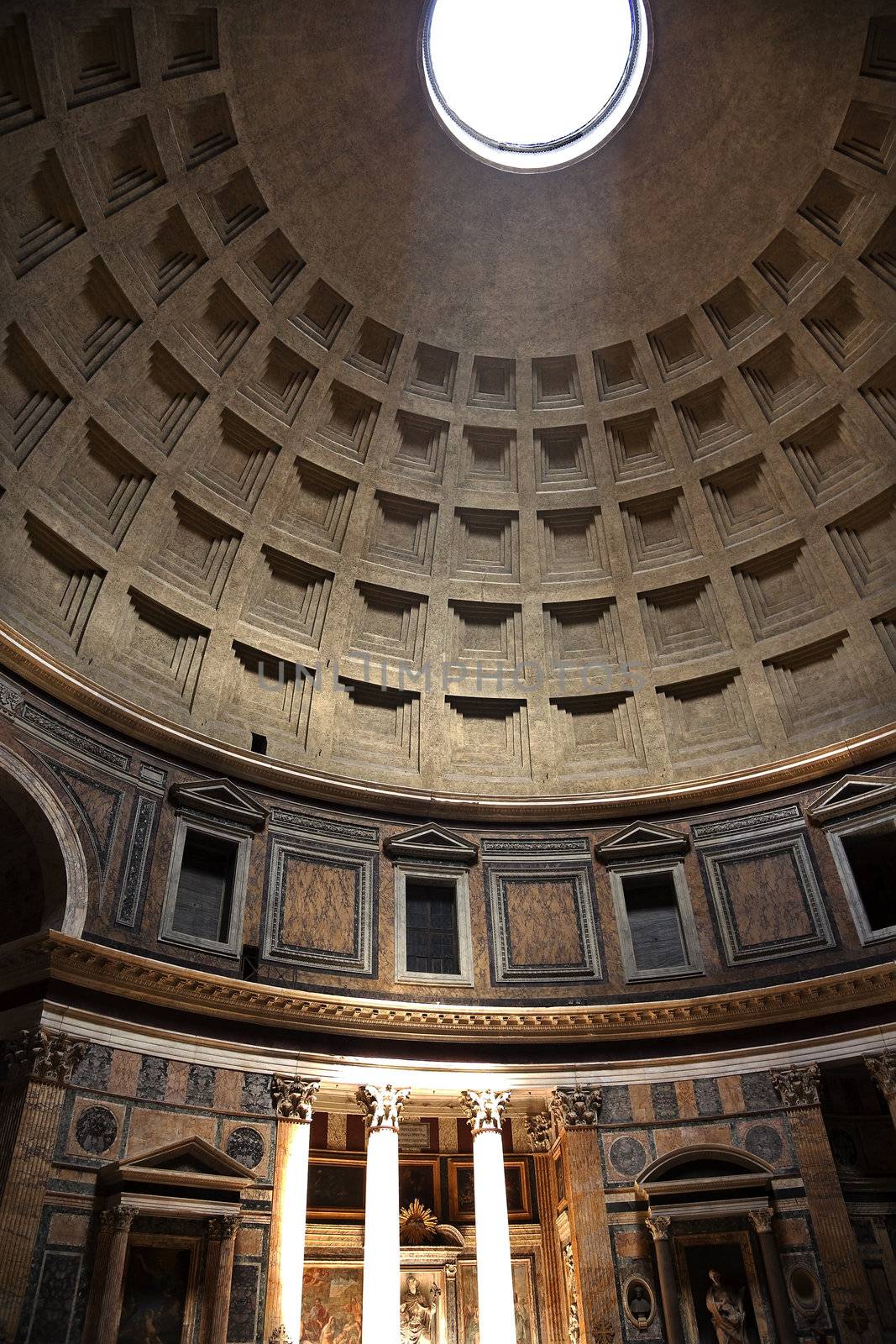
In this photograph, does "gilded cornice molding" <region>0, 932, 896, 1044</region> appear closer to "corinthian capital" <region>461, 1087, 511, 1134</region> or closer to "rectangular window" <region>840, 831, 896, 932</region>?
"corinthian capital" <region>461, 1087, 511, 1134</region>

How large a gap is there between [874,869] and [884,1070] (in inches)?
169

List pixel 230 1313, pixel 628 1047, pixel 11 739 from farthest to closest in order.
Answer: pixel 628 1047 → pixel 11 739 → pixel 230 1313

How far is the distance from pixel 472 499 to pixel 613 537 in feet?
11.8

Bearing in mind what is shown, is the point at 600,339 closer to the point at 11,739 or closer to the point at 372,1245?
the point at 11,739

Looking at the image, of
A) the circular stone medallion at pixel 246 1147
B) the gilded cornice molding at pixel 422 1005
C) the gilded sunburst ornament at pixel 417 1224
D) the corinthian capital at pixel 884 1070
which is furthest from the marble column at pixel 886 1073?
the circular stone medallion at pixel 246 1147

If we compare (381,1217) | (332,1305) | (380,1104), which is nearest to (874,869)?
(380,1104)

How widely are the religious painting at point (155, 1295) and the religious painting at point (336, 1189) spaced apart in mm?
4424

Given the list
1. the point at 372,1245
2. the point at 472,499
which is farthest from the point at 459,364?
the point at 372,1245

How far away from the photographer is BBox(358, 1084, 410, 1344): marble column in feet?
53.0

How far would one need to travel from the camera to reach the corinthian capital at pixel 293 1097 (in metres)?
17.0

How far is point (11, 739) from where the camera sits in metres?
16.5

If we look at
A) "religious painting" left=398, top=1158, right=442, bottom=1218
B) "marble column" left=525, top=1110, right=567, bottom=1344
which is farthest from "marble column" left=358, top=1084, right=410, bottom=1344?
"marble column" left=525, top=1110, right=567, bottom=1344

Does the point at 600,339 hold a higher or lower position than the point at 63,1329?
higher

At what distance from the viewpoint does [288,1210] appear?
16.1 meters
